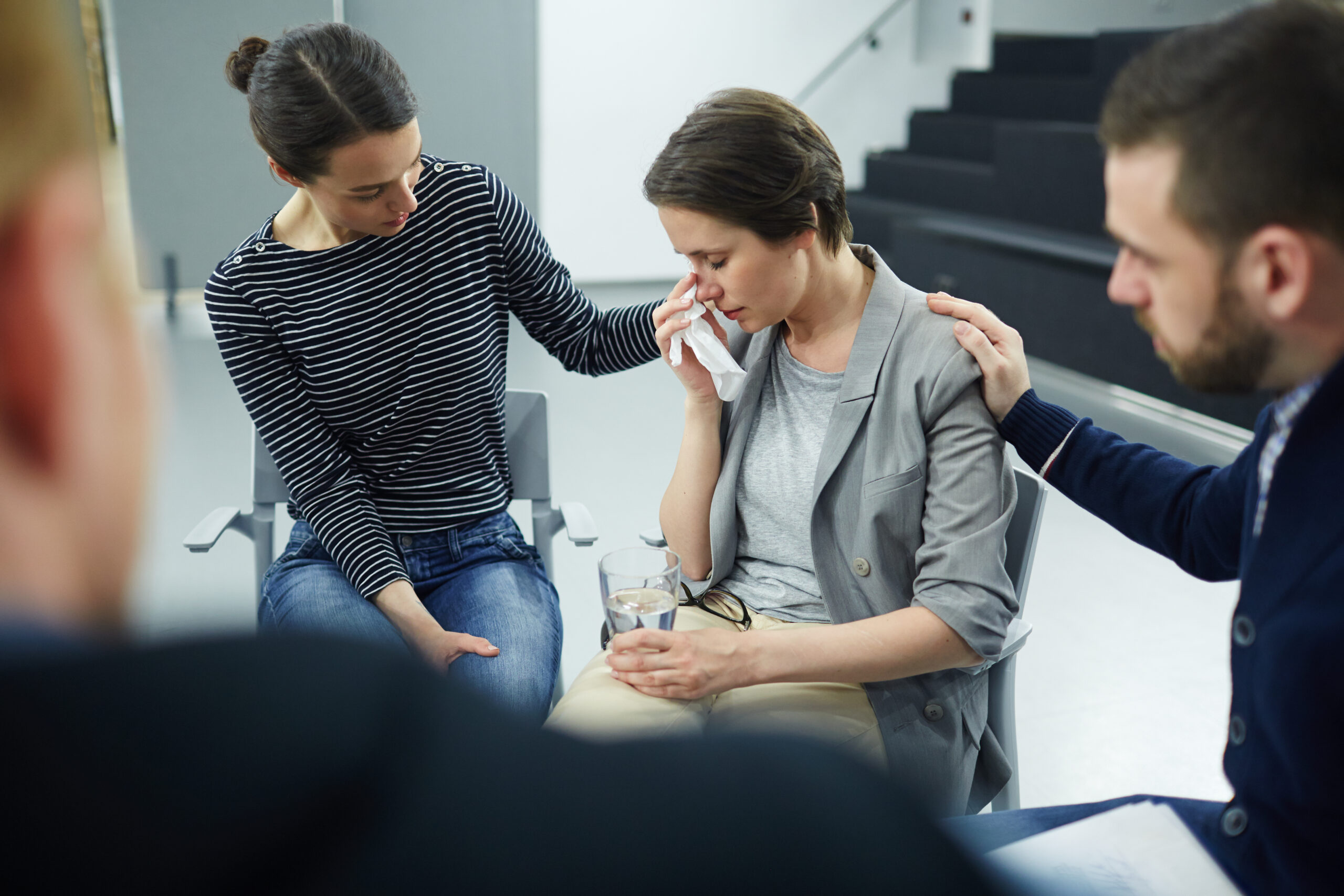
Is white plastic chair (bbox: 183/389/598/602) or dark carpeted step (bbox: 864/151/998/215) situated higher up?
dark carpeted step (bbox: 864/151/998/215)

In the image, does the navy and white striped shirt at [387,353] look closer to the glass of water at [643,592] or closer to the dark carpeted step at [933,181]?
the glass of water at [643,592]

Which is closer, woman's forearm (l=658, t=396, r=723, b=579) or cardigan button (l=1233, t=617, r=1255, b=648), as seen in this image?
cardigan button (l=1233, t=617, r=1255, b=648)

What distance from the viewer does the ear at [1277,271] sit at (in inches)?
30.5

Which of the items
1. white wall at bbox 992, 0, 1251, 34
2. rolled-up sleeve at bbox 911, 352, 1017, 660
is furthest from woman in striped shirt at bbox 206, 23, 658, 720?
white wall at bbox 992, 0, 1251, 34

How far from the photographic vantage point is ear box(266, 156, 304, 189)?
1.57m

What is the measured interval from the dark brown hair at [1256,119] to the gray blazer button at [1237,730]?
417mm

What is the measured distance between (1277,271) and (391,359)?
132cm

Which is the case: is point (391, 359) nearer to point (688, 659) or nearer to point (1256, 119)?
point (688, 659)

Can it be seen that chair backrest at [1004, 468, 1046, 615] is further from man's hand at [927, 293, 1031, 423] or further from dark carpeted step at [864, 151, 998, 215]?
dark carpeted step at [864, 151, 998, 215]

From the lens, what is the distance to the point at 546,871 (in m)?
0.30

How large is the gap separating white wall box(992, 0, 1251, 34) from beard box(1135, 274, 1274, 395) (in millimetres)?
7248

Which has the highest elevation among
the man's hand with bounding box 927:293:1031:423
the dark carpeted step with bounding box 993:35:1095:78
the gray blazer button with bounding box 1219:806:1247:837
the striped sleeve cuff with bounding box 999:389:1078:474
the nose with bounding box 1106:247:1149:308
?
the dark carpeted step with bounding box 993:35:1095:78

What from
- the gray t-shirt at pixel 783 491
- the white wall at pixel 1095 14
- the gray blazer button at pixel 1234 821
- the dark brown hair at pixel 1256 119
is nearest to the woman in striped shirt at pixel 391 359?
the gray t-shirt at pixel 783 491

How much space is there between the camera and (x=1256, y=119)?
0.78 m
